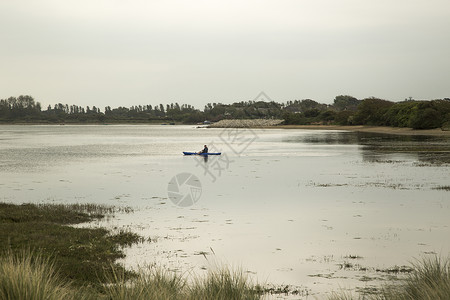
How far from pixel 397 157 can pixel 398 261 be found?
35692 mm

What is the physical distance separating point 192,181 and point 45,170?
46.8 feet

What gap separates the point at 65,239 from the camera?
15.6 m

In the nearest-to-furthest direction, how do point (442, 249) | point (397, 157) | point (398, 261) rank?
point (398, 261)
point (442, 249)
point (397, 157)

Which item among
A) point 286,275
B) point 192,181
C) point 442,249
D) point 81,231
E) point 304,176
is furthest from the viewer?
point 304,176

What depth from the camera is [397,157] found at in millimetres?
47562

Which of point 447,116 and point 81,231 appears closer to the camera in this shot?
point 81,231

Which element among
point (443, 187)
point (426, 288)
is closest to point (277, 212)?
point (443, 187)

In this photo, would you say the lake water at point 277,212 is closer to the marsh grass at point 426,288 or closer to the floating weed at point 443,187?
the floating weed at point 443,187

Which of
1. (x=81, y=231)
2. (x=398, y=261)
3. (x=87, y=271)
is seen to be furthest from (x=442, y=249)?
(x=81, y=231)

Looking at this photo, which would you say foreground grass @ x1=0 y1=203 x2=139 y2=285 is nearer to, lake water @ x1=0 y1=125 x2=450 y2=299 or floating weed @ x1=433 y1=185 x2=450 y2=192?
lake water @ x1=0 y1=125 x2=450 y2=299

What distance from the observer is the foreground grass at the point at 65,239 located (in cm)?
1280

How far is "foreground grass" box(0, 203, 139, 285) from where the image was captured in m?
12.8

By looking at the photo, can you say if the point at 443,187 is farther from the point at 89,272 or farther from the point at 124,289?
the point at 124,289

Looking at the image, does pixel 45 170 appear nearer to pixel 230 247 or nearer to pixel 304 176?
pixel 304 176
